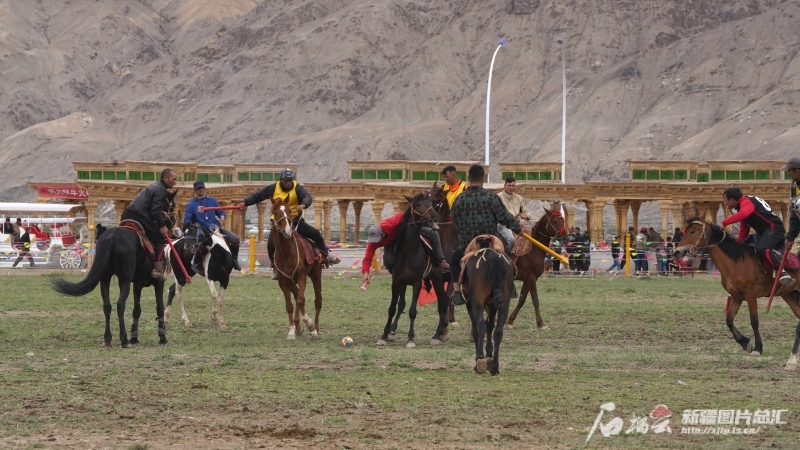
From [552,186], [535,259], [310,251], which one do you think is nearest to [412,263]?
[310,251]

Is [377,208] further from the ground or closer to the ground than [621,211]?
further from the ground

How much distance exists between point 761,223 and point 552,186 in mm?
45119

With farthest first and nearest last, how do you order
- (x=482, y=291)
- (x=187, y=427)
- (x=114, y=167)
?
(x=114, y=167) < (x=482, y=291) < (x=187, y=427)

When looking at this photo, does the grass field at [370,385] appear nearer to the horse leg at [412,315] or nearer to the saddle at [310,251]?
the horse leg at [412,315]

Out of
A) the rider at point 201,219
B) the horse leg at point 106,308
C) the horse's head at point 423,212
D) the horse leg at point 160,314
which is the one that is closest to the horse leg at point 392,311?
the horse's head at point 423,212

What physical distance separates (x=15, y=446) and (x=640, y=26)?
121 meters

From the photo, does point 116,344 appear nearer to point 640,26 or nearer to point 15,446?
point 15,446

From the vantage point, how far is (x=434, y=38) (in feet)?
424

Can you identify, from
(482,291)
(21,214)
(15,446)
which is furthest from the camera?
(21,214)

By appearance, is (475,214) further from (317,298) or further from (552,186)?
(552,186)

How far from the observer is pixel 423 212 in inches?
642

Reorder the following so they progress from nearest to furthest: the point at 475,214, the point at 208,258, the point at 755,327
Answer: the point at 475,214 < the point at 755,327 < the point at 208,258

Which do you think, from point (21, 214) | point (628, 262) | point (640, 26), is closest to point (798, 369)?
point (628, 262)

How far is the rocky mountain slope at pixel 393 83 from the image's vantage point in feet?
352
